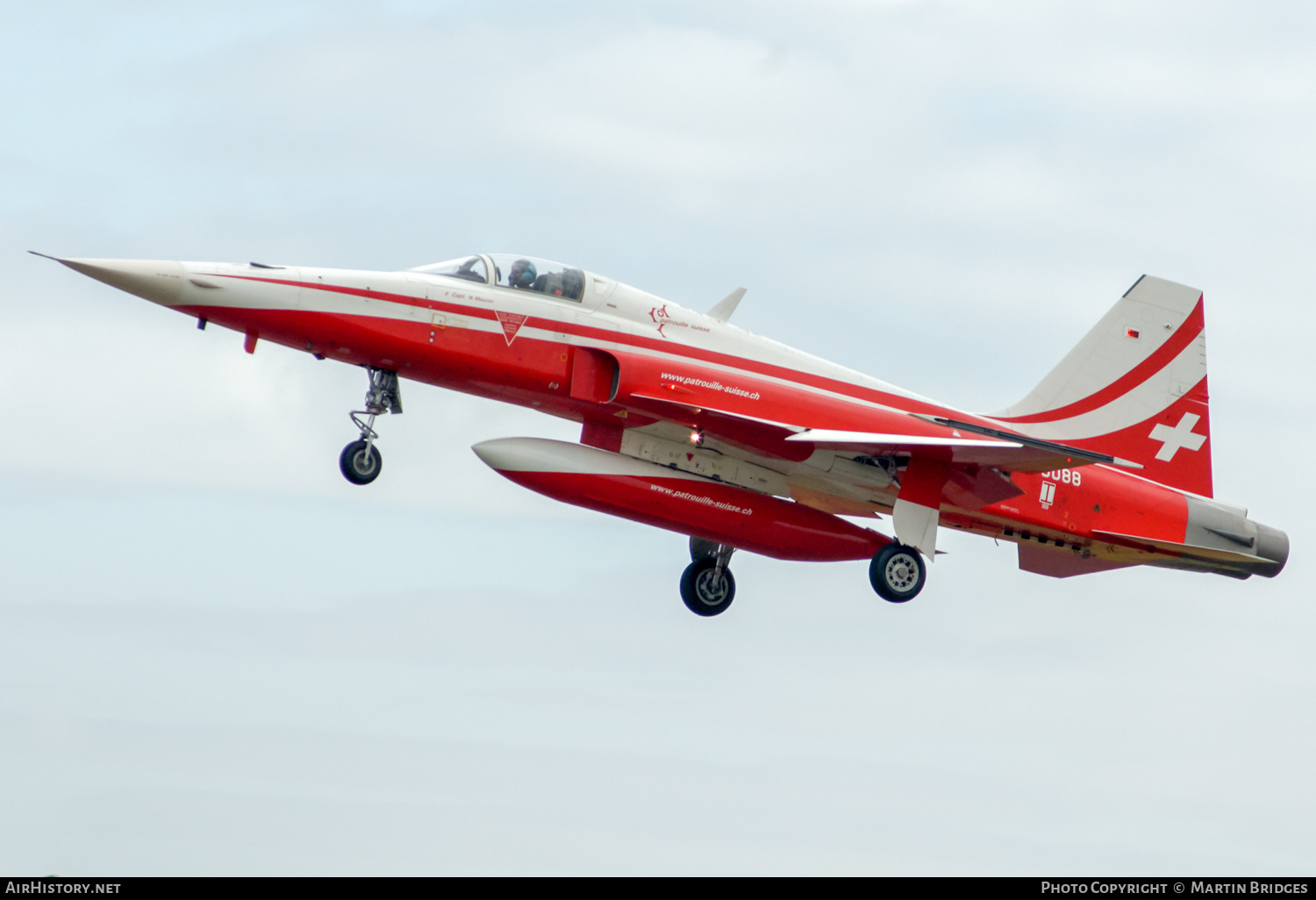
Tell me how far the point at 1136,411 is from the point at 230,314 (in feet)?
42.6

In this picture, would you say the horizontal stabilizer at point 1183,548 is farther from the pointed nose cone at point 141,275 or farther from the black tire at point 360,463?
the pointed nose cone at point 141,275

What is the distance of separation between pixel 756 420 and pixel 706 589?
451 cm

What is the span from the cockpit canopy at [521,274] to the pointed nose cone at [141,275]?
10.0ft

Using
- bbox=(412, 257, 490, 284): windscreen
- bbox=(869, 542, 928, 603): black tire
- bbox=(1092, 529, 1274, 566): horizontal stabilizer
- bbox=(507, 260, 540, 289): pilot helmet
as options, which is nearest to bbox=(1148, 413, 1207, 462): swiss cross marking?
bbox=(1092, 529, 1274, 566): horizontal stabilizer

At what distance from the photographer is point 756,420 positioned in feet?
63.2

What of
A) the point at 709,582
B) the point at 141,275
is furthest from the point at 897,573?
the point at 141,275

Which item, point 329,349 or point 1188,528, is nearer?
point 329,349

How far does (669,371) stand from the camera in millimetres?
19188

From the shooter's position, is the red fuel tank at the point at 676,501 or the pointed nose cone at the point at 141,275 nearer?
the pointed nose cone at the point at 141,275

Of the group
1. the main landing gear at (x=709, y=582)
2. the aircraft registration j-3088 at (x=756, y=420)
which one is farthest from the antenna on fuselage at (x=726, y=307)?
the main landing gear at (x=709, y=582)

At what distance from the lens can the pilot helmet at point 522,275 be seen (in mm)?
19000

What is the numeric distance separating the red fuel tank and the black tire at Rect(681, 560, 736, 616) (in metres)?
2.59
